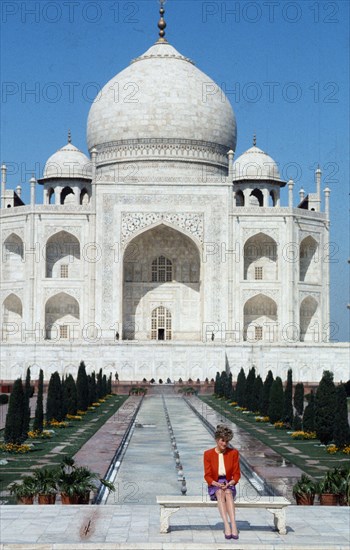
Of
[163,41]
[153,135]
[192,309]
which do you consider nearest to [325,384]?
[192,309]

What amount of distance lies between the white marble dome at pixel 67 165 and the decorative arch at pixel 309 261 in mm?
8953

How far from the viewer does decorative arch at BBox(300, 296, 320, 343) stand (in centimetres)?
3456

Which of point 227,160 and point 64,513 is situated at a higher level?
point 227,160

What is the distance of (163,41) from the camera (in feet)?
128

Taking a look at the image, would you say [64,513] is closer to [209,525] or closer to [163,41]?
[209,525]

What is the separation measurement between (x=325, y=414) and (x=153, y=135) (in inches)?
955

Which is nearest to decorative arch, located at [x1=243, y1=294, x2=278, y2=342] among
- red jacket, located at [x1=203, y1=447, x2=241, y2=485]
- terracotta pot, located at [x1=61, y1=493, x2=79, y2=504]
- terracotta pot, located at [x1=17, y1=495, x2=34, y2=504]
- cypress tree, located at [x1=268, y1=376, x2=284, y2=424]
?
cypress tree, located at [x1=268, y1=376, x2=284, y2=424]

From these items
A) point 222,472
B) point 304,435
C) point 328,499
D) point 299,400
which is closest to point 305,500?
point 328,499

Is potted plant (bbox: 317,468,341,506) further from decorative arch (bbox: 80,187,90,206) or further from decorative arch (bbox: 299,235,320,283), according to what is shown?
decorative arch (bbox: 80,187,90,206)

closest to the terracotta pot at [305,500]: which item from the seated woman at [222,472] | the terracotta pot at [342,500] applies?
the terracotta pot at [342,500]

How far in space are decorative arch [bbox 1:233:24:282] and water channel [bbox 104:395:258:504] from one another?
17504mm

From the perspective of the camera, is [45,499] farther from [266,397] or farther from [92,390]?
[92,390]

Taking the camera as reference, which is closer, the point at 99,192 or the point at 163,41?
the point at 99,192

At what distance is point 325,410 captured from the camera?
515 inches
